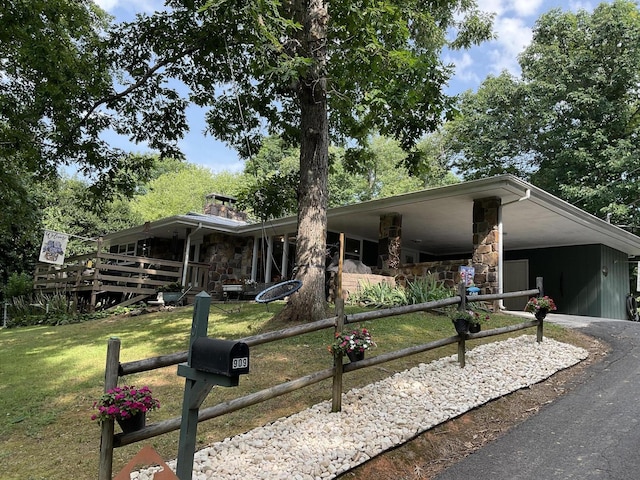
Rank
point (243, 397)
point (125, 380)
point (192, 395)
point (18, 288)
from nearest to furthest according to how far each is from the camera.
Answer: point (192, 395) < point (243, 397) < point (125, 380) < point (18, 288)

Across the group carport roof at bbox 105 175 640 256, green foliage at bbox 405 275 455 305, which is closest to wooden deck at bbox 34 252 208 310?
carport roof at bbox 105 175 640 256

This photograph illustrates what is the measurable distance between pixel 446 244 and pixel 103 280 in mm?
10655

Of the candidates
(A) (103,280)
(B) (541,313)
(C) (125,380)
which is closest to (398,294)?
(B) (541,313)

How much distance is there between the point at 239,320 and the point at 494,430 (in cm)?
501

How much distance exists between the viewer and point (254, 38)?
16.8ft

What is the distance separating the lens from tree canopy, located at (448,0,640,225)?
15602 mm

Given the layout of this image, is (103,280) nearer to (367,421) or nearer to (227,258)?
(227,258)

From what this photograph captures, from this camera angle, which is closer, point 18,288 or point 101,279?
point 101,279

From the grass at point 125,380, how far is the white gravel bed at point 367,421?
0.79 feet

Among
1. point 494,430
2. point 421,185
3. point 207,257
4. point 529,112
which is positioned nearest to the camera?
point 494,430

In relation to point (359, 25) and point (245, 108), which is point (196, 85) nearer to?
point (245, 108)

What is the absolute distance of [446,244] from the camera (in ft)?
48.5

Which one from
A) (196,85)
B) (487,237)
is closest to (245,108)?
(196,85)

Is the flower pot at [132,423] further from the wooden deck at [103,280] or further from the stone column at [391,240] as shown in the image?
the wooden deck at [103,280]
